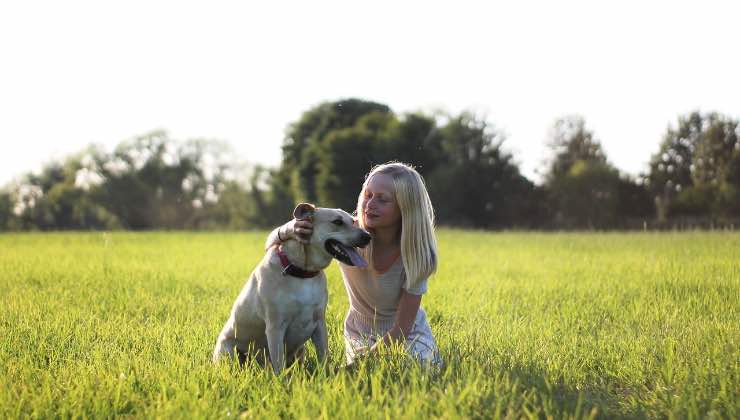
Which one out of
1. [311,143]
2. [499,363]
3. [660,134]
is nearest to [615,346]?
[499,363]

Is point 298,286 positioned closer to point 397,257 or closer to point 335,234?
point 335,234

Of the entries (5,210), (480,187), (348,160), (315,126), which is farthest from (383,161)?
(5,210)

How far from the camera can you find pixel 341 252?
4340 millimetres

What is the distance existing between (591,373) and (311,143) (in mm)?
46817

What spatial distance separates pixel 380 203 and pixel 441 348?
139cm

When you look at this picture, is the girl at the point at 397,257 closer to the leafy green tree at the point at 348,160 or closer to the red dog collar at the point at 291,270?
the red dog collar at the point at 291,270

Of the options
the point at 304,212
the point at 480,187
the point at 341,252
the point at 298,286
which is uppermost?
the point at 480,187

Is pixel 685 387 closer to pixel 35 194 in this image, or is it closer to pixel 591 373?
pixel 591 373

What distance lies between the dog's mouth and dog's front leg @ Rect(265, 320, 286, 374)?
57cm

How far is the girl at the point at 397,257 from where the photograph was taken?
480 centimetres

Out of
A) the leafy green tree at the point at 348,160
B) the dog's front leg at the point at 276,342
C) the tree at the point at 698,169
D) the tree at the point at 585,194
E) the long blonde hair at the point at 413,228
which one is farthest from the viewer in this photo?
the leafy green tree at the point at 348,160

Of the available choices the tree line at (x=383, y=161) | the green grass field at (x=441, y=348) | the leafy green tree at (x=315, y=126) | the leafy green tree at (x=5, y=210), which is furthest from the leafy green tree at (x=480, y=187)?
the leafy green tree at (x=5, y=210)

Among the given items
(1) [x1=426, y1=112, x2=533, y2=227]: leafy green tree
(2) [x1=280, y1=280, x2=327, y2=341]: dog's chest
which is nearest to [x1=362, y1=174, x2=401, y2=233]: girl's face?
(2) [x1=280, y1=280, x2=327, y2=341]: dog's chest

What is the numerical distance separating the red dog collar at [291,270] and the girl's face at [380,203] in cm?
71
